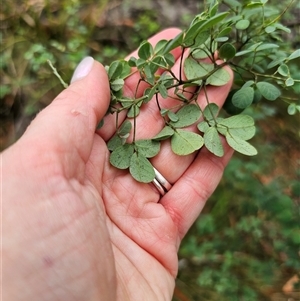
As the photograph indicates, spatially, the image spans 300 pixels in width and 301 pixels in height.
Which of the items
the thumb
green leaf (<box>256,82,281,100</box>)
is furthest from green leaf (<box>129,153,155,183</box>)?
green leaf (<box>256,82,281,100</box>)

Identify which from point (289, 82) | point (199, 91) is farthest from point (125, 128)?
point (289, 82)

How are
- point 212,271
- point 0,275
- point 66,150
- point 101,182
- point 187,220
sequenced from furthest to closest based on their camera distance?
point 212,271 < point 187,220 < point 101,182 < point 66,150 < point 0,275

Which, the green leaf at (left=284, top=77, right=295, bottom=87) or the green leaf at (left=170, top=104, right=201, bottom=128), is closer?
the green leaf at (left=284, top=77, right=295, bottom=87)

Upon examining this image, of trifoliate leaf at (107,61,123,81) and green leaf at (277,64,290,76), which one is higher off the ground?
trifoliate leaf at (107,61,123,81)

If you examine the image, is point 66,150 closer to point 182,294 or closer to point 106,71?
point 106,71

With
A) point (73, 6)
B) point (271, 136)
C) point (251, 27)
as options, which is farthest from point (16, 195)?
point (271, 136)

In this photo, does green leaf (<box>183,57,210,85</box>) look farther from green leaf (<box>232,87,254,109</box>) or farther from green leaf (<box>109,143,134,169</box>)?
green leaf (<box>109,143,134,169</box>)

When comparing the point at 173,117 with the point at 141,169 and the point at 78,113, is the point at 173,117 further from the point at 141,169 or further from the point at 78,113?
the point at 78,113
